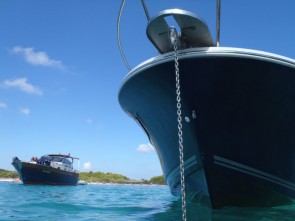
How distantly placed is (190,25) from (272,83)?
1592mm

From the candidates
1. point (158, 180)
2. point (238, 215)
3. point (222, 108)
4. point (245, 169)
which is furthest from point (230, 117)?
point (158, 180)

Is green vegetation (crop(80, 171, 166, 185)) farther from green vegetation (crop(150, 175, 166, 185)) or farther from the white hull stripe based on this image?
the white hull stripe

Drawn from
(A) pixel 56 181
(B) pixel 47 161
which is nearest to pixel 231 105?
(A) pixel 56 181

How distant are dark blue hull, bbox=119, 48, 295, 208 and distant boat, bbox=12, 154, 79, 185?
23786mm

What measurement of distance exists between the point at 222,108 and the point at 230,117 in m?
0.21

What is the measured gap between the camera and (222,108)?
15.1 ft

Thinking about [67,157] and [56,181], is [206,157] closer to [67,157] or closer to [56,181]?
[56,181]

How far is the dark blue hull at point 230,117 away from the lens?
4406 mm

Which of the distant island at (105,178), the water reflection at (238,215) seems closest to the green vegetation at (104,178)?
the distant island at (105,178)

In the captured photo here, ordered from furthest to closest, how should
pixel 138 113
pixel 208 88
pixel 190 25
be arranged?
pixel 138 113 → pixel 208 88 → pixel 190 25

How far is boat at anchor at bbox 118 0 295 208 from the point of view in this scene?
4.33 metres

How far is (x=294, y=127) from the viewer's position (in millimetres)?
5055

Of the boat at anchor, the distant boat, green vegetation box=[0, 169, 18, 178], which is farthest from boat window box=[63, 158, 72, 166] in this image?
green vegetation box=[0, 169, 18, 178]

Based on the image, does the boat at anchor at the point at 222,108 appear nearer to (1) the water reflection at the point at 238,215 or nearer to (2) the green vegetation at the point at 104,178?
(1) the water reflection at the point at 238,215
